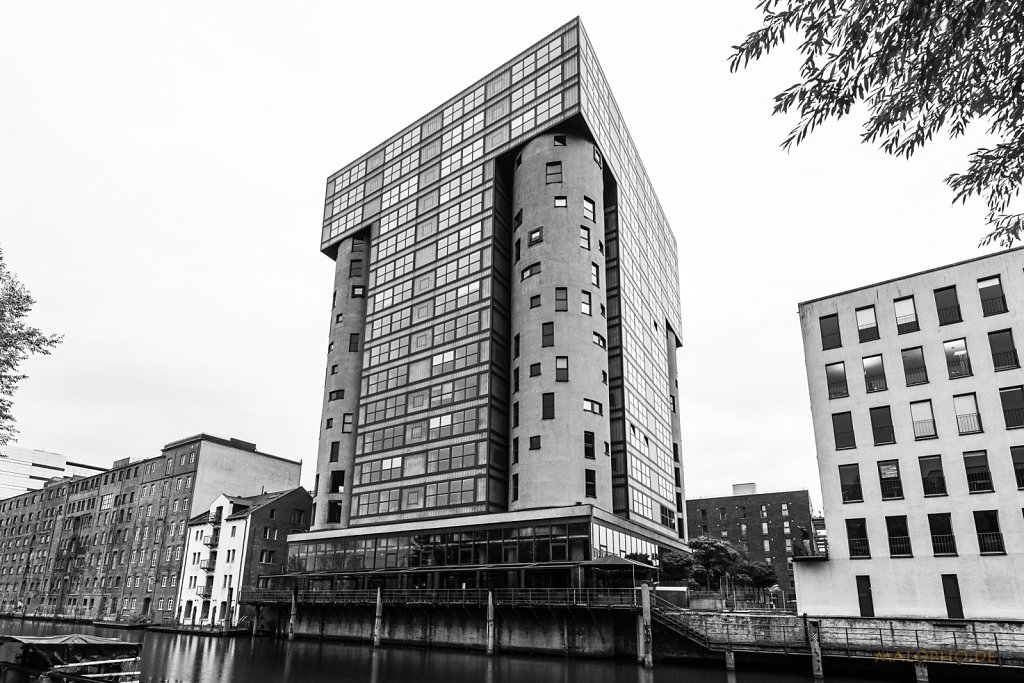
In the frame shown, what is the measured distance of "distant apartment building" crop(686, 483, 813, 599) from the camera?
10869 centimetres

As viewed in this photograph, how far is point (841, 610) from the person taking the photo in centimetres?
3984

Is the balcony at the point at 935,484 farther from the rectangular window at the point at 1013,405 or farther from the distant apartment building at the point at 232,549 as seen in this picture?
the distant apartment building at the point at 232,549

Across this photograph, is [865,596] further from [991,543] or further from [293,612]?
[293,612]

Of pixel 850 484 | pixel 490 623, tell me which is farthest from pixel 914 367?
pixel 490 623

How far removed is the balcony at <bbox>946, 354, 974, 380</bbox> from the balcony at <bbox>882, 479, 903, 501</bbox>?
728 centimetres

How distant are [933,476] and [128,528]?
98836 mm

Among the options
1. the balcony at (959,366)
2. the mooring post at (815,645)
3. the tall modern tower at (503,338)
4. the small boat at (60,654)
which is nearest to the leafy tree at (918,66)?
the small boat at (60,654)

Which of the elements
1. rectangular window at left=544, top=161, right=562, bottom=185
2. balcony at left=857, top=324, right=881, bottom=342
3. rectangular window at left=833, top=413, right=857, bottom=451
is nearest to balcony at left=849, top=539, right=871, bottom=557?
rectangular window at left=833, top=413, right=857, bottom=451

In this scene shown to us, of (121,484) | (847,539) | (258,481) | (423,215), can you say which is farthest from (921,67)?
(121,484)

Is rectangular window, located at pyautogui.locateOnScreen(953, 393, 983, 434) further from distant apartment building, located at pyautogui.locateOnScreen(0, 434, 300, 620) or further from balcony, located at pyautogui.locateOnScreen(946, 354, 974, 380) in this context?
distant apartment building, located at pyautogui.locateOnScreen(0, 434, 300, 620)

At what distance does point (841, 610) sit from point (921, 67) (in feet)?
134

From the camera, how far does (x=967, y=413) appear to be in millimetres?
40031

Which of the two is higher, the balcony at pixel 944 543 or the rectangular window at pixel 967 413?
the rectangular window at pixel 967 413

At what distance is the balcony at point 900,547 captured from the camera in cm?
3912
